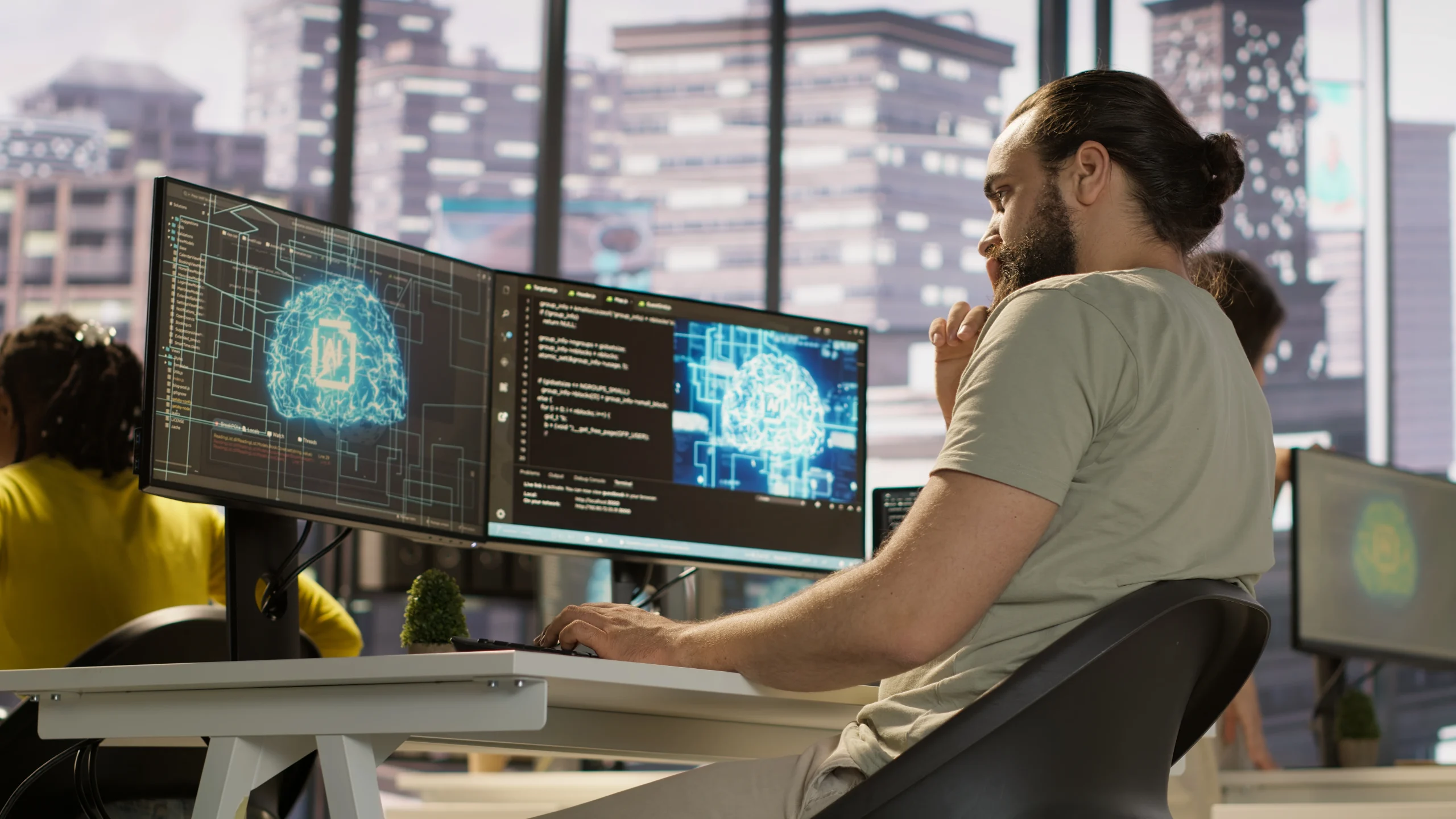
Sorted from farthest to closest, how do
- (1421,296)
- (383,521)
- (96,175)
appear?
(1421,296) → (96,175) → (383,521)

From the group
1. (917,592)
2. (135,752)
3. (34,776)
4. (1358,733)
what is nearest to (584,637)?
(917,592)

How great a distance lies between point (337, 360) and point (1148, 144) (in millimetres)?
1024

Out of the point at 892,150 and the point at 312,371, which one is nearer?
the point at 312,371

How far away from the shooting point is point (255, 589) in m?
1.74

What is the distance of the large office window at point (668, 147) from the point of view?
18.5ft

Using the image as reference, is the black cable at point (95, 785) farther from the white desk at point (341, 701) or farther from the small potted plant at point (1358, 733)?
the small potted plant at point (1358, 733)

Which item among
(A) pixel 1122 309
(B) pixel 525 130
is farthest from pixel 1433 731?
(A) pixel 1122 309

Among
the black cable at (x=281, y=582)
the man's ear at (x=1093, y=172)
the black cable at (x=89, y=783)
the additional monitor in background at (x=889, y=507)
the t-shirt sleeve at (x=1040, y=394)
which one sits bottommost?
the black cable at (x=89, y=783)

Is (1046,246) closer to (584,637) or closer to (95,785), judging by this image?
(584,637)

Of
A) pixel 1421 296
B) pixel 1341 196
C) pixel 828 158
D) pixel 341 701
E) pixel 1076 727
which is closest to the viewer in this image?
pixel 1076 727

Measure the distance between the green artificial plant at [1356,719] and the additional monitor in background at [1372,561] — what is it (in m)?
0.12

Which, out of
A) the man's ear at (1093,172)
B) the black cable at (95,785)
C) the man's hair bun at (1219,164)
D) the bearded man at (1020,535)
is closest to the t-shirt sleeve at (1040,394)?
the bearded man at (1020,535)

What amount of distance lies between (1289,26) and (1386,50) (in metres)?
0.38

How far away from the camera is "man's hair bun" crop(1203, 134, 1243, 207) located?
5.36 ft
